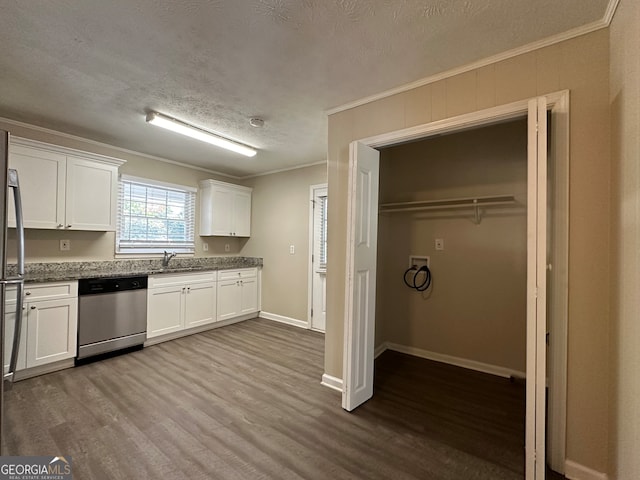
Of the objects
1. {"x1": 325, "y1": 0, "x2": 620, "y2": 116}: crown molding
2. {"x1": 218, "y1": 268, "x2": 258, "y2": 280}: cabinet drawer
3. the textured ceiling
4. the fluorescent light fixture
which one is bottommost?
{"x1": 218, "y1": 268, "x2": 258, "y2": 280}: cabinet drawer

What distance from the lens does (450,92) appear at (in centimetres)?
202

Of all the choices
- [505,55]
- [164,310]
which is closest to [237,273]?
[164,310]

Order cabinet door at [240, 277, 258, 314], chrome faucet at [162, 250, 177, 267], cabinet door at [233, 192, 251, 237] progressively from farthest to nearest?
1. cabinet door at [233, 192, 251, 237]
2. cabinet door at [240, 277, 258, 314]
3. chrome faucet at [162, 250, 177, 267]

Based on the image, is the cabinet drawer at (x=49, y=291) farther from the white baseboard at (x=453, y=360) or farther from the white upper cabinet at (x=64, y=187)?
the white baseboard at (x=453, y=360)

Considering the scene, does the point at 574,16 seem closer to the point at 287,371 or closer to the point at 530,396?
the point at 530,396

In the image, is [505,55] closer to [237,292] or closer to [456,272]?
[456,272]

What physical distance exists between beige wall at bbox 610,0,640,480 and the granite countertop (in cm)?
406

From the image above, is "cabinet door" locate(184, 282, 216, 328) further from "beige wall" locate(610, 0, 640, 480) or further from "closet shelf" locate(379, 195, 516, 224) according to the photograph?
"beige wall" locate(610, 0, 640, 480)

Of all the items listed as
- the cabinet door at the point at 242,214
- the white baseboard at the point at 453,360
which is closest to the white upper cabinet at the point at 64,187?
the cabinet door at the point at 242,214

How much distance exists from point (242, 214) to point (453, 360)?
383cm

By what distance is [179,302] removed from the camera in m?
3.83

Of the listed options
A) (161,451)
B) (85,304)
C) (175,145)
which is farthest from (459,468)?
(175,145)

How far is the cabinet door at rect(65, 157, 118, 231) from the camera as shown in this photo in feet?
10.3
